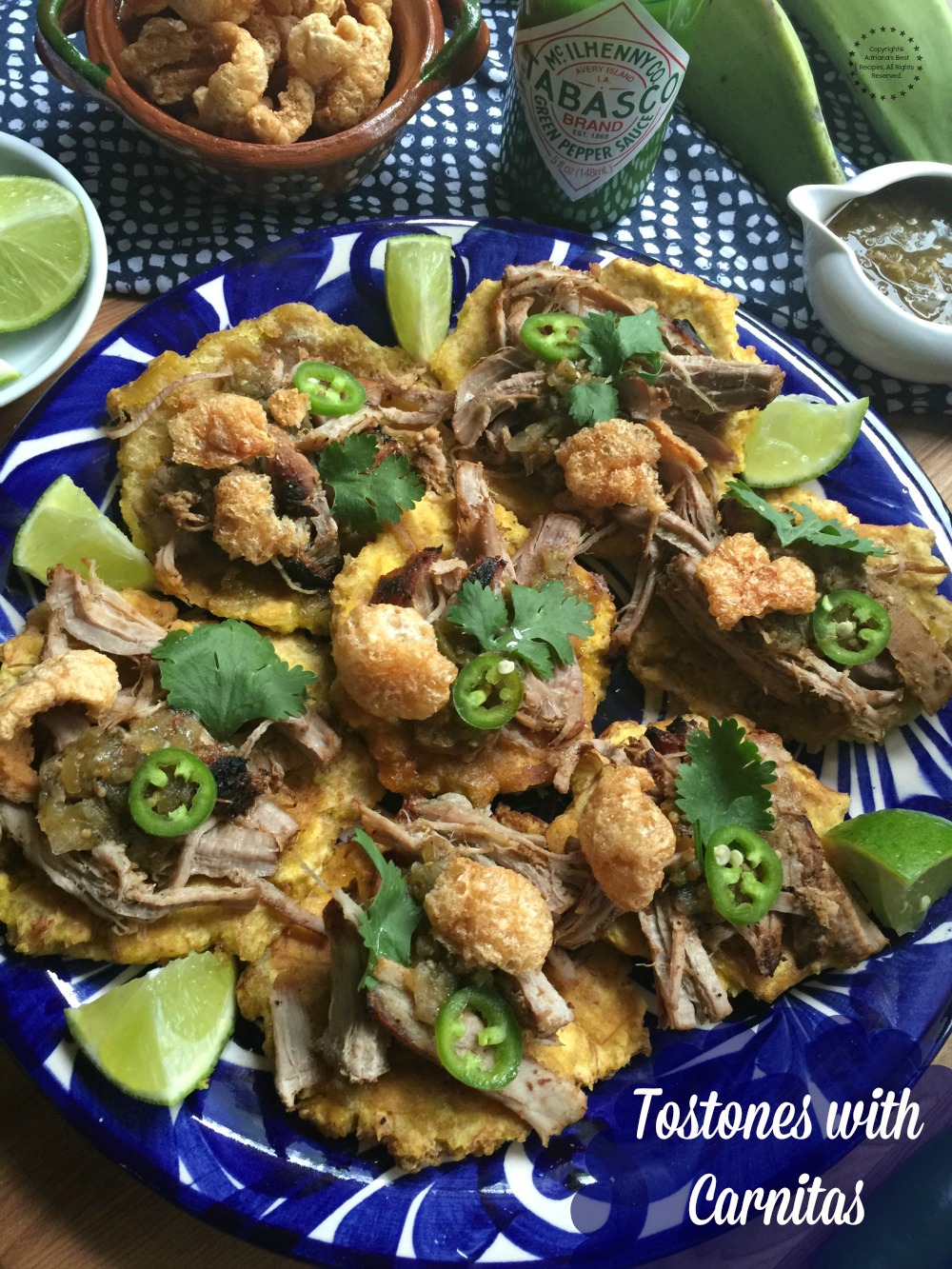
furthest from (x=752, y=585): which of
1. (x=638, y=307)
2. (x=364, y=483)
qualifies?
(x=364, y=483)

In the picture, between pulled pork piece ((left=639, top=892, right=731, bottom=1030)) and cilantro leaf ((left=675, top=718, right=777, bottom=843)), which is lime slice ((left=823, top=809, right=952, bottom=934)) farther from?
pulled pork piece ((left=639, top=892, right=731, bottom=1030))

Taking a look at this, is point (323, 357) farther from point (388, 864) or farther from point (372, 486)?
point (388, 864)

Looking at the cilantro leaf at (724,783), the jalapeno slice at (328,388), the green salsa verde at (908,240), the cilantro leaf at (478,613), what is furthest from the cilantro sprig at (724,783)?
the green salsa verde at (908,240)

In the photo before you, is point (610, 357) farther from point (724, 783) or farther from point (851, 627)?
point (724, 783)

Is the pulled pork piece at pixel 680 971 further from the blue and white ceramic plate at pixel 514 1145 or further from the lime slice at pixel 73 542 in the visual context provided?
the lime slice at pixel 73 542

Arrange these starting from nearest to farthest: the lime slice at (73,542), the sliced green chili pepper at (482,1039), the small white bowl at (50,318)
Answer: the sliced green chili pepper at (482,1039) → the lime slice at (73,542) → the small white bowl at (50,318)

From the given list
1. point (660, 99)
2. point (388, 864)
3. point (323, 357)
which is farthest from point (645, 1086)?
point (660, 99)

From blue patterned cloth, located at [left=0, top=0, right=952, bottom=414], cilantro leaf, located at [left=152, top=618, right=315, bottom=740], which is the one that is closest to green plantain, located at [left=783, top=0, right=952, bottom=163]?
blue patterned cloth, located at [left=0, top=0, right=952, bottom=414]
